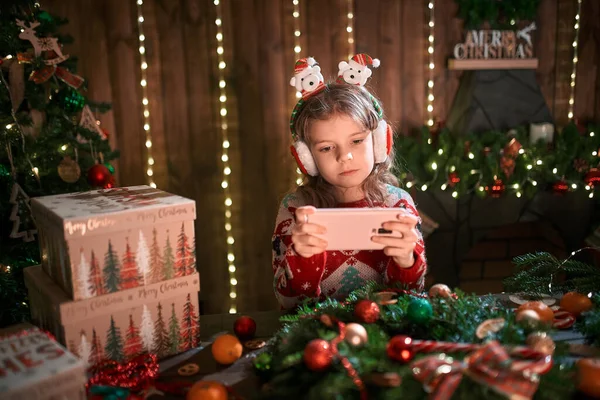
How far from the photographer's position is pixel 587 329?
123 cm

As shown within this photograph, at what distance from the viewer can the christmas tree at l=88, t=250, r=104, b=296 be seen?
48.4 inches

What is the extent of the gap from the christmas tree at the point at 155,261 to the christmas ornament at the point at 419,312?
26.0 inches

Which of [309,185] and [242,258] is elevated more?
[309,185]

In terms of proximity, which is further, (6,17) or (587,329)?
(6,17)

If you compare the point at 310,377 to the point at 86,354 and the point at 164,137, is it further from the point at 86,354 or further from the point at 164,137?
the point at 164,137

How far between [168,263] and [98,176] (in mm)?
1175

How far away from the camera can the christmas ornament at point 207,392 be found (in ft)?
3.43

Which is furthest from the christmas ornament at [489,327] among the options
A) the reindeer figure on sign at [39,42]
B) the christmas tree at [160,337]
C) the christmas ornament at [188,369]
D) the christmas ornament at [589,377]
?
the reindeer figure on sign at [39,42]

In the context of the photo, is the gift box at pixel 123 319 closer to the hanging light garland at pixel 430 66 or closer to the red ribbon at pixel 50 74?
the red ribbon at pixel 50 74

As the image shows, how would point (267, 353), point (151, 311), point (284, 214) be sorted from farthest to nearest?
point (284, 214), point (151, 311), point (267, 353)

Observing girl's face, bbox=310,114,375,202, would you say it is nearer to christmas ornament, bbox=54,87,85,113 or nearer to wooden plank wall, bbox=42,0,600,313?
christmas ornament, bbox=54,87,85,113

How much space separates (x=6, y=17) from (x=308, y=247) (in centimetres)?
181

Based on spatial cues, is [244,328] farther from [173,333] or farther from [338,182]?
[338,182]

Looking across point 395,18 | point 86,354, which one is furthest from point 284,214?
point 395,18
